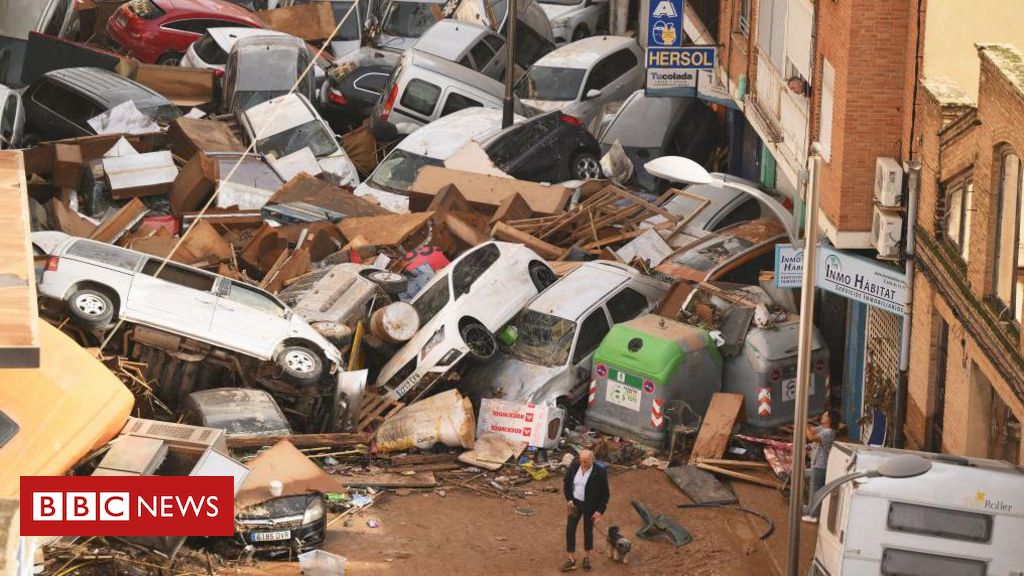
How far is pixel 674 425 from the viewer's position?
19438mm

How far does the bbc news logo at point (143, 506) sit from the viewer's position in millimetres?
15156

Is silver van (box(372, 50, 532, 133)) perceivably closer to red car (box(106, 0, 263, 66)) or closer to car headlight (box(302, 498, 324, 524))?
red car (box(106, 0, 263, 66))

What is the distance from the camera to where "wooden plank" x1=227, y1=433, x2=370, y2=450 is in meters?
18.1

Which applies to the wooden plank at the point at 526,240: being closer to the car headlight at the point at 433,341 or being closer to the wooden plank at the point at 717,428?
the car headlight at the point at 433,341

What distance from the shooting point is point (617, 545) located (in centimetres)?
1641

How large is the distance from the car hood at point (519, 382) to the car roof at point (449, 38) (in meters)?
14.6

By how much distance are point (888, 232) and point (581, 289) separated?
4.47m

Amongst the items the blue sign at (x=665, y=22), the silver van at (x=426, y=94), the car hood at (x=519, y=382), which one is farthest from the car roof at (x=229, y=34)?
the car hood at (x=519, y=382)

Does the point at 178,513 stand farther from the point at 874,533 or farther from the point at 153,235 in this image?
the point at 153,235

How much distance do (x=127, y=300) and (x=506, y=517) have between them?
16.7ft

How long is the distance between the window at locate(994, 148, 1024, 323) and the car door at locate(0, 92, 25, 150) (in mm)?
18220

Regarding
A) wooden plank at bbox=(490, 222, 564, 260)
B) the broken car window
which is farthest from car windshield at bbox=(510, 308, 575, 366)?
wooden plank at bbox=(490, 222, 564, 260)

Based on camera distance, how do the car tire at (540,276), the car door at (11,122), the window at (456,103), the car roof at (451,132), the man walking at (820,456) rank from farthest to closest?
the window at (456,103) < the car roof at (451,132) < the car door at (11,122) < the car tire at (540,276) < the man walking at (820,456)

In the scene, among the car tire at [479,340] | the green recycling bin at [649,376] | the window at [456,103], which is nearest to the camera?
the green recycling bin at [649,376]
